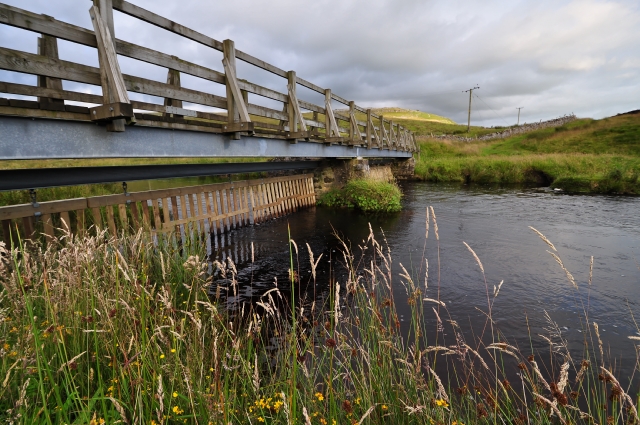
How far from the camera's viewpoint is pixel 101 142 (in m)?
4.69

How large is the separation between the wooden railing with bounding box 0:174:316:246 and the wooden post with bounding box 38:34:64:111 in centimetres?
140

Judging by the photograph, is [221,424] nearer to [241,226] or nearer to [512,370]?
[512,370]

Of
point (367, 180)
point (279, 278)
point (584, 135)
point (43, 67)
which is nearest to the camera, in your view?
Answer: point (43, 67)

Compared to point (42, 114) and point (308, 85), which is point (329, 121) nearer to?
point (308, 85)

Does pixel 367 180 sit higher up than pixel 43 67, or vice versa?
pixel 43 67

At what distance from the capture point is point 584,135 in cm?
3822

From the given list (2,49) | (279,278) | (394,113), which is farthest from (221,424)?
(394,113)

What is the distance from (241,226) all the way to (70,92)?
7418 millimetres

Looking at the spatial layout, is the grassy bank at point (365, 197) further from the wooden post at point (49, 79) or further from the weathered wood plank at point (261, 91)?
the wooden post at point (49, 79)

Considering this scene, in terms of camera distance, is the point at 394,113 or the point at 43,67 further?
the point at 394,113

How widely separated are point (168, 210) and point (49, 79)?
5.31 meters

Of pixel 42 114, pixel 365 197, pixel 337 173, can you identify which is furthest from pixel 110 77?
pixel 337 173

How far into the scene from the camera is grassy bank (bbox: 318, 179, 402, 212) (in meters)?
14.1

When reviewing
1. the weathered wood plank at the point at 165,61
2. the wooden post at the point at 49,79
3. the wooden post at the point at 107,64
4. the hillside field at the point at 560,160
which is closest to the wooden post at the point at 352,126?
the weathered wood plank at the point at 165,61
